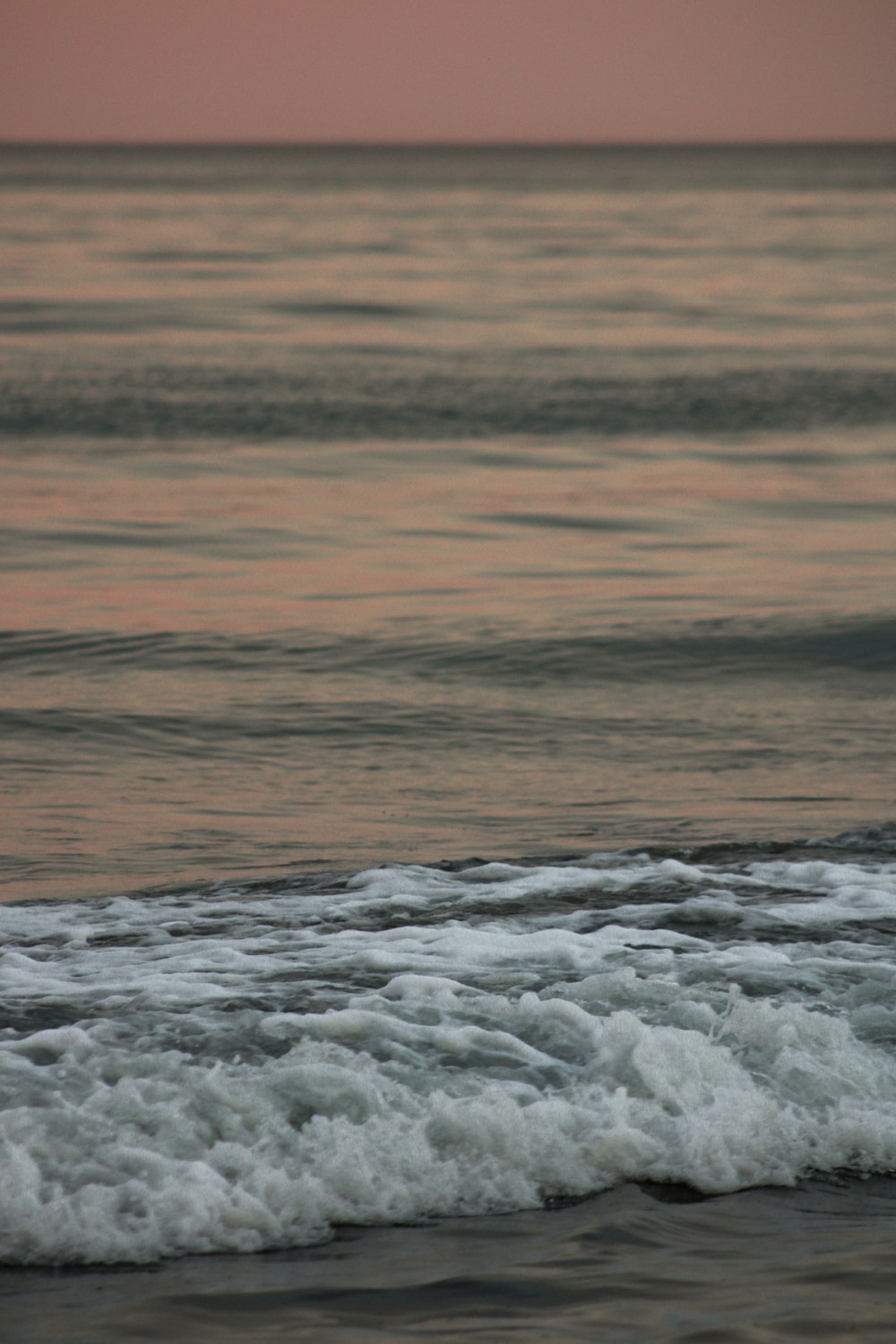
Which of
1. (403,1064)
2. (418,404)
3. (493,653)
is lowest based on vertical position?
(403,1064)

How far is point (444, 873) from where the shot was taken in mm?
7508

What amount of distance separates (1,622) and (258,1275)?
916 cm

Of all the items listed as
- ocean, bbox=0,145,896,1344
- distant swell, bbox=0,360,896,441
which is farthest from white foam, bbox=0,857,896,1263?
distant swell, bbox=0,360,896,441

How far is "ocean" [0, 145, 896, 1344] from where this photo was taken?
14.9 ft

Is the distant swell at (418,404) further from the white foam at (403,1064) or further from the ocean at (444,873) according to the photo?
the white foam at (403,1064)

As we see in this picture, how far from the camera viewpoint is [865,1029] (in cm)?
571

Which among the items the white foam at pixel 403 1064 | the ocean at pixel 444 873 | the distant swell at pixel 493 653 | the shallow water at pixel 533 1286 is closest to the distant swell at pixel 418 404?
the ocean at pixel 444 873

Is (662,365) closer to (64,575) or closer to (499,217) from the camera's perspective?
(64,575)

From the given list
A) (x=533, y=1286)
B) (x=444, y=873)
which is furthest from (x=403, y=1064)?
(x=444, y=873)

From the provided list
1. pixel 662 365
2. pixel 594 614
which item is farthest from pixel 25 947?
pixel 662 365

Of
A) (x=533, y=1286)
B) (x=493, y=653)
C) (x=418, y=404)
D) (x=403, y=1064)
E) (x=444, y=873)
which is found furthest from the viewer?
(x=418, y=404)

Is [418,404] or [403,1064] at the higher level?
[418,404]

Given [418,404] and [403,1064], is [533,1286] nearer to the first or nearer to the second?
[403,1064]

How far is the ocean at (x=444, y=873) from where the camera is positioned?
453 cm
